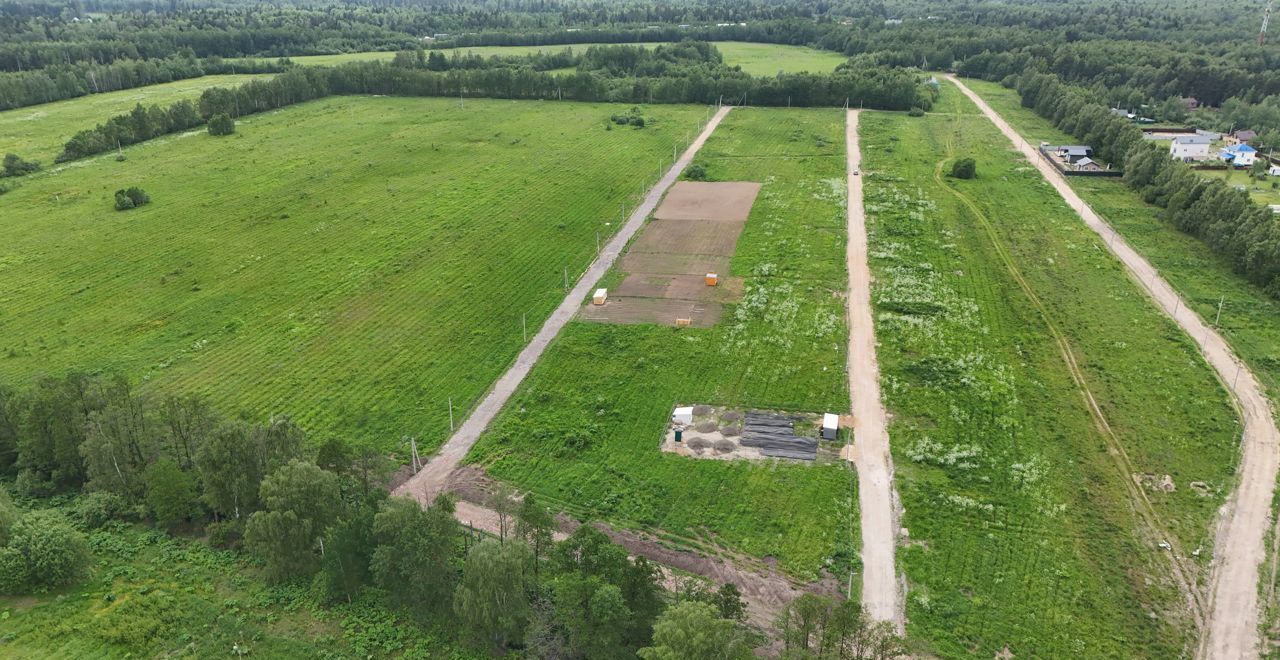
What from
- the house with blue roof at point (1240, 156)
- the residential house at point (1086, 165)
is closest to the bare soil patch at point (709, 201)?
the residential house at point (1086, 165)

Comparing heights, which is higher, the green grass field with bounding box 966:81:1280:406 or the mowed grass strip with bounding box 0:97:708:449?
the green grass field with bounding box 966:81:1280:406

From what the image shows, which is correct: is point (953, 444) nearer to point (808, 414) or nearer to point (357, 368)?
point (808, 414)

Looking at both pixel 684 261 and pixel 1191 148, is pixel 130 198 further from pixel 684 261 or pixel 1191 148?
pixel 1191 148

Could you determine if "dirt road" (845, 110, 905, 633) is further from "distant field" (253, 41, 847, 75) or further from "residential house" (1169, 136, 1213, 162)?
"distant field" (253, 41, 847, 75)

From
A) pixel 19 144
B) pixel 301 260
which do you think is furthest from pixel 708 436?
pixel 19 144

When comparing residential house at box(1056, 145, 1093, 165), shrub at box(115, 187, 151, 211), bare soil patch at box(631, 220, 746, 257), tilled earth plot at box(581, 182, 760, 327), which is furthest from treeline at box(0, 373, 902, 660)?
residential house at box(1056, 145, 1093, 165)

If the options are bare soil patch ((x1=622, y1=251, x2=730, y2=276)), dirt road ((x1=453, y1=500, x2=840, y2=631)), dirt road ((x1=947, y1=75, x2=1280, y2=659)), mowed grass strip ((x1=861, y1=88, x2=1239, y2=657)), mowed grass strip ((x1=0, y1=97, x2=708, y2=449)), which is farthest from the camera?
bare soil patch ((x1=622, y1=251, x2=730, y2=276))
